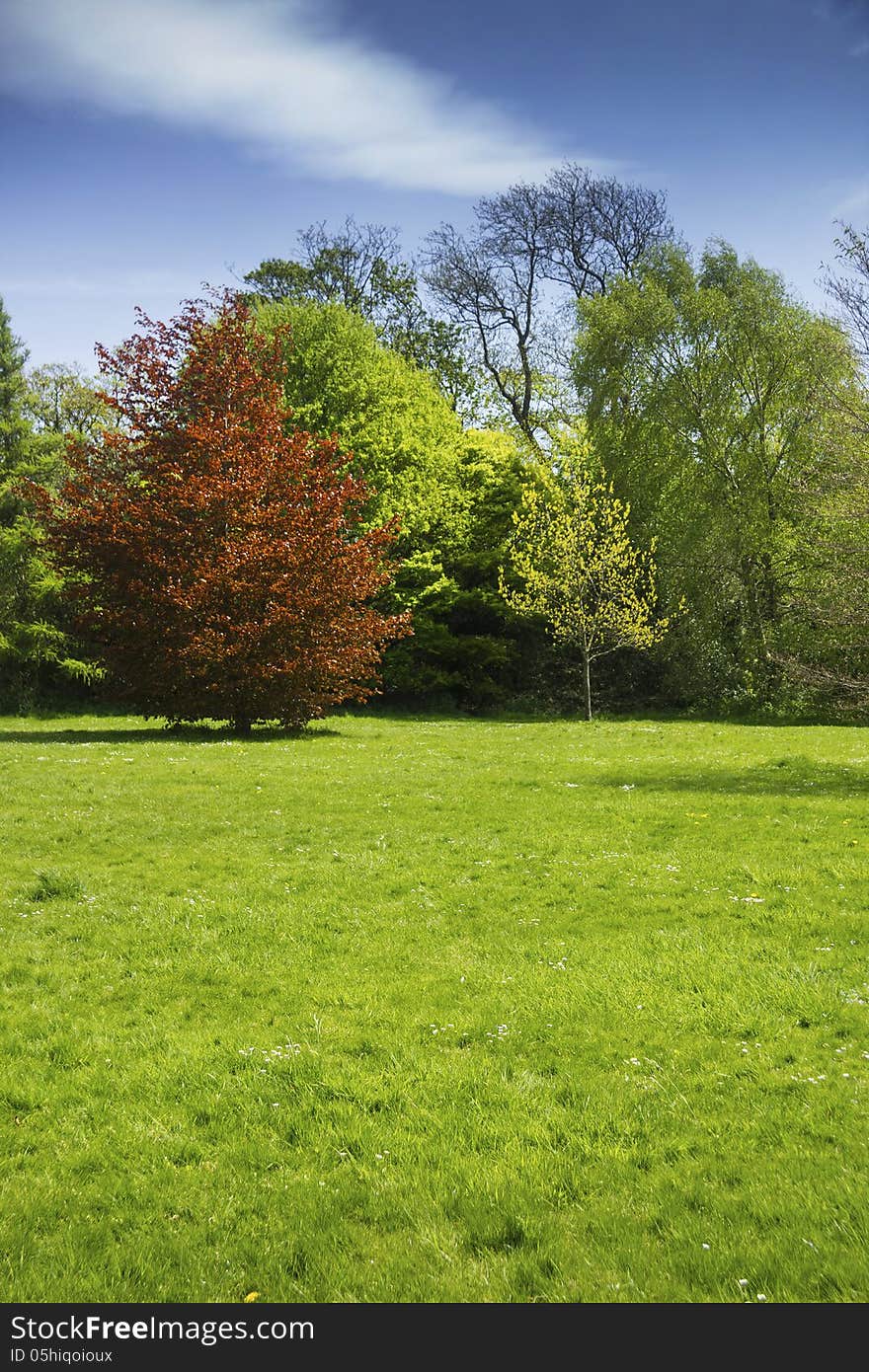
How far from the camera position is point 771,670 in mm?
35062

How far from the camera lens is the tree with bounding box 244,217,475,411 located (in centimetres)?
4831

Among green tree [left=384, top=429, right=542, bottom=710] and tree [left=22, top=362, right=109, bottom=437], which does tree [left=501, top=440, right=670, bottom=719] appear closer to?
green tree [left=384, top=429, right=542, bottom=710]

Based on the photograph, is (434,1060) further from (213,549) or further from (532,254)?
(532,254)

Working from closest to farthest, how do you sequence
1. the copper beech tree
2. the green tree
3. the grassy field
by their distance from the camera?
the grassy field, the copper beech tree, the green tree

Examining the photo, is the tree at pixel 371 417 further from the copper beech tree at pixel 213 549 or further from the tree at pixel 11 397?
the tree at pixel 11 397

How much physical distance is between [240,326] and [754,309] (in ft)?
66.6

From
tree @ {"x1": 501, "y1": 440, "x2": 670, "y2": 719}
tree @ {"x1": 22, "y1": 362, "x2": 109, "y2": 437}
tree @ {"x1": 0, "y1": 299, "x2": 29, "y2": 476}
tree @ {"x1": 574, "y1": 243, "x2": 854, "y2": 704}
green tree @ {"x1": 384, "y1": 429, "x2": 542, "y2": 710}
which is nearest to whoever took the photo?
tree @ {"x1": 501, "y1": 440, "x2": 670, "y2": 719}

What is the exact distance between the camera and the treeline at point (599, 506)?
114 ft

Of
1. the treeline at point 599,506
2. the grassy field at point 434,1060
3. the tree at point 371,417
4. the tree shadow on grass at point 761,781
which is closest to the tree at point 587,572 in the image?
the treeline at point 599,506

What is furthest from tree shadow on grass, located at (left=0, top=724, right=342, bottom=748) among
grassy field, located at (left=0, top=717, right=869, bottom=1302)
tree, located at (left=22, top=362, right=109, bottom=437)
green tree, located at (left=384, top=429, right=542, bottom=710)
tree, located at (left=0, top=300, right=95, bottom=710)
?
tree, located at (left=22, top=362, right=109, bottom=437)

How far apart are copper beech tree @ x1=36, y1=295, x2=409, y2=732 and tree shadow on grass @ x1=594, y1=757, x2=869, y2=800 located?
10.7 m

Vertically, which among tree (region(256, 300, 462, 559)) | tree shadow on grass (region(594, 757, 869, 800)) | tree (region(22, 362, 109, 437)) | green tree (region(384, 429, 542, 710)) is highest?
tree (region(22, 362, 109, 437))

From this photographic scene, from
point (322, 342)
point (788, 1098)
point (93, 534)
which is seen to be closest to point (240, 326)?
point (93, 534)
